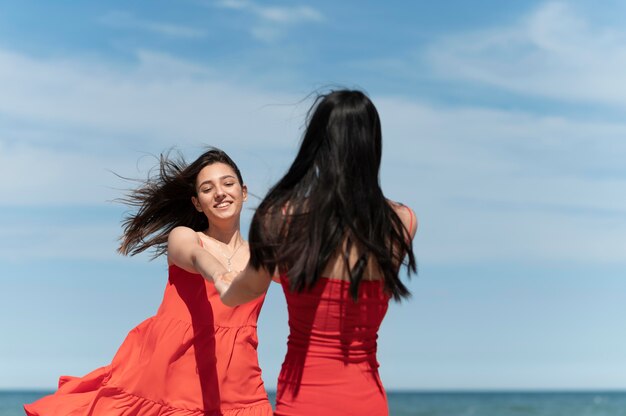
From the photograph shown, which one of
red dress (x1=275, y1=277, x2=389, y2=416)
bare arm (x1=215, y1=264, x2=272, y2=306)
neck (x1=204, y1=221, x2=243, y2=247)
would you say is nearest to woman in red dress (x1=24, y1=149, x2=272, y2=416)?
neck (x1=204, y1=221, x2=243, y2=247)

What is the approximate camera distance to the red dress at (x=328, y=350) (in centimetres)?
433

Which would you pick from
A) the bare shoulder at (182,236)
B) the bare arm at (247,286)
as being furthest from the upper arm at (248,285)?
the bare shoulder at (182,236)

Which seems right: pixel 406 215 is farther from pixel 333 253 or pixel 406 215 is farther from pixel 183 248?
pixel 183 248

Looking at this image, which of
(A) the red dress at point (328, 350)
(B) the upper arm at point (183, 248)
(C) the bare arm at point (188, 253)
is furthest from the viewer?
(B) the upper arm at point (183, 248)

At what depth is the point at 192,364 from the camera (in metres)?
6.29

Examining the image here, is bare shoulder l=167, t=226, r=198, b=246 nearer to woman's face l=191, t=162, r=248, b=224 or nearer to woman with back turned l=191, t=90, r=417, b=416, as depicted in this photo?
woman's face l=191, t=162, r=248, b=224

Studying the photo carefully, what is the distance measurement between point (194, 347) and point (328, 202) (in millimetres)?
2385

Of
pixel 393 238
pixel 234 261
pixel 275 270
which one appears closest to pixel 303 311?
pixel 275 270

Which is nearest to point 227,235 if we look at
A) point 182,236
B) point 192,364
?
point 182,236

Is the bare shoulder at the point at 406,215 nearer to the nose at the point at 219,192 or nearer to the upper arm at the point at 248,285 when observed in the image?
the upper arm at the point at 248,285

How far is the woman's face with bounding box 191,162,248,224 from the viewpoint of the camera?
256 inches

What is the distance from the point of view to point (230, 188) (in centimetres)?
655

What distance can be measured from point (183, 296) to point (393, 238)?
2319 mm

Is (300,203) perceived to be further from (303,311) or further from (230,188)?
(230,188)
